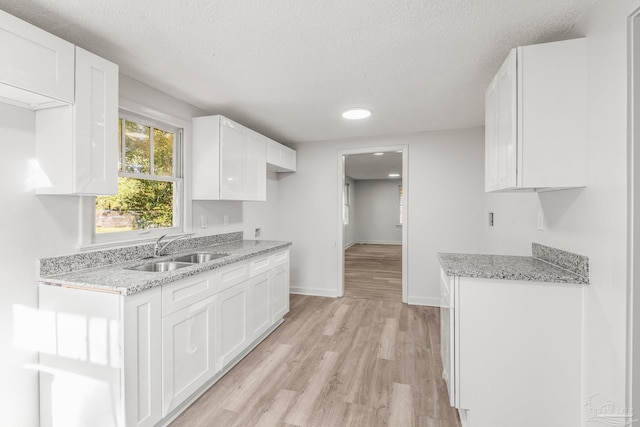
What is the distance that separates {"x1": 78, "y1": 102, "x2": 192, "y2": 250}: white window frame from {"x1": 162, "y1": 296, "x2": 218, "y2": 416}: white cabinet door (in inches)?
32.0

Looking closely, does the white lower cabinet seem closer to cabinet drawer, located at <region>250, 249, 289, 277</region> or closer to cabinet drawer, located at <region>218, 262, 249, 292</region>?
cabinet drawer, located at <region>218, 262, 249, 292</region>

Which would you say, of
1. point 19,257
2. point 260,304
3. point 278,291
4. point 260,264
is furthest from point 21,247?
point 278,291

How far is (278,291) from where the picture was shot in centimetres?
323

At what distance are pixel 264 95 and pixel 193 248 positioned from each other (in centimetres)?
162

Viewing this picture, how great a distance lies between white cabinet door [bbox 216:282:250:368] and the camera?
2268mm

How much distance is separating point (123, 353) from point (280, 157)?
2.95m

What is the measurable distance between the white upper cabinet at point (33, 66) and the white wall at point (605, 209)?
2685mm

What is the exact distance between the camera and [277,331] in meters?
3.15

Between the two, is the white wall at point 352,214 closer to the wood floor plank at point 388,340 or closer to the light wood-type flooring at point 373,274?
the light wood-type flooring at point 373,274

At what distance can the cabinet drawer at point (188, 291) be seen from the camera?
5.79 feet

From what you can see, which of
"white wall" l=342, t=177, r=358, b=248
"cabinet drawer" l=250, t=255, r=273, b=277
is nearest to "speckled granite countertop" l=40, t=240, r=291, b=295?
"cabinet drawer" l=250, t=255, r=273, b=277

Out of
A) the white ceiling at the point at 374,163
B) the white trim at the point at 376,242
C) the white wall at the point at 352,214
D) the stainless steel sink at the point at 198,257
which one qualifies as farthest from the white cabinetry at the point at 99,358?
the white trim at the point at 376,242

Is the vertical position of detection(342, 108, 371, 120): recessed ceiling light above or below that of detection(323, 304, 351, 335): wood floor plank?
above
